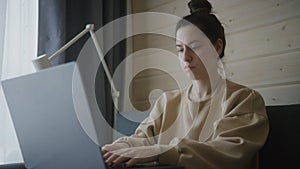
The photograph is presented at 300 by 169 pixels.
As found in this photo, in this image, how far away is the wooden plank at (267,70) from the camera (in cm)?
144

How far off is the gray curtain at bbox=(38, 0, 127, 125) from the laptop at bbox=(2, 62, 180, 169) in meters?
1.01

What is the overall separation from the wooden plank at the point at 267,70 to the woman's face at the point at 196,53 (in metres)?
0.39

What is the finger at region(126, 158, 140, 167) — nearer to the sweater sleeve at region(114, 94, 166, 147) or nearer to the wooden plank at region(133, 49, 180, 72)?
the sweater sleeve at region(114, 94, 166, 147)

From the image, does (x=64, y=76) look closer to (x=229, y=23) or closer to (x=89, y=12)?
(x=229, y=23)

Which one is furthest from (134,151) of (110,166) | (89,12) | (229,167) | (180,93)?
(89,12)

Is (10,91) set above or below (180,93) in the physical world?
above

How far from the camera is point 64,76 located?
0.72 m

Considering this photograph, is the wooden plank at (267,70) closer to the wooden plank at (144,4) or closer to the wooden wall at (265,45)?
the wooden wall at (265,45)

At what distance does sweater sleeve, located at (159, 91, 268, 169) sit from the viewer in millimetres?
871

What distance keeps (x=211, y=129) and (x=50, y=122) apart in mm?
501

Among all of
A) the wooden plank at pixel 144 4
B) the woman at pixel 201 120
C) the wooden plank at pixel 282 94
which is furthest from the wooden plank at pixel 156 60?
the woman at pixel 201 120

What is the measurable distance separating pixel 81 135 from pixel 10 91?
10.2 inches

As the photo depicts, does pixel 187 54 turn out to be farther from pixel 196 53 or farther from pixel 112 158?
pixel 112 158

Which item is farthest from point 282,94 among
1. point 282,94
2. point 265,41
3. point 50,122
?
point 50,122
